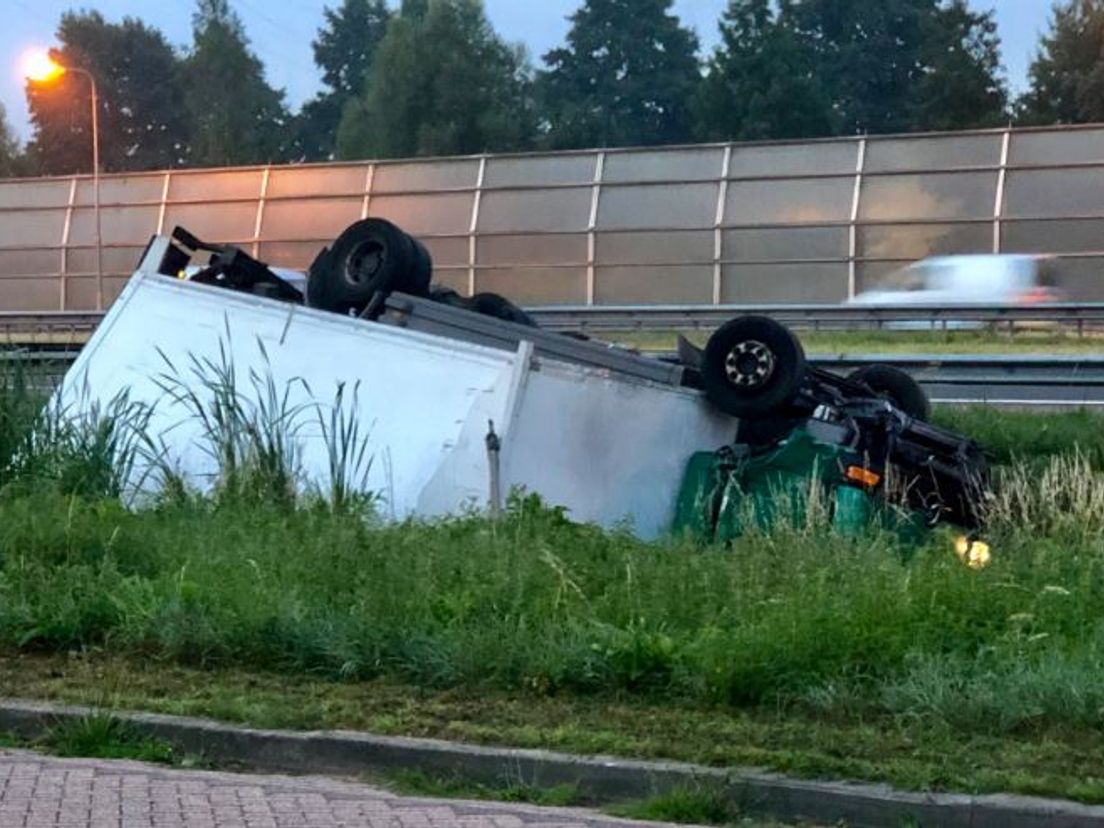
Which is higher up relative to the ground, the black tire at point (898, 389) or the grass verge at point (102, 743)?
the black tire at point (898, 389)

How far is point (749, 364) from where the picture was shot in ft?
43.9

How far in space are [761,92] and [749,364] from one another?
66606mm

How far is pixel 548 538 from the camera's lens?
34.4 ft

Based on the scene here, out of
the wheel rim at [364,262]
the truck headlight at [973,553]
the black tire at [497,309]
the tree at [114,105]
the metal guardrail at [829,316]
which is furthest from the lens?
the tree at [114,105]

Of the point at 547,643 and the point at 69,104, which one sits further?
the point at 69,104

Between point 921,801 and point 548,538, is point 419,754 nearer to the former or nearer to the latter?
point 921,801

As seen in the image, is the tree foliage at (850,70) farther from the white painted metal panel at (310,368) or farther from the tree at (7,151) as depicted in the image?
the white painted metal panel at (310,368)

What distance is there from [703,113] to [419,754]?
7449cm

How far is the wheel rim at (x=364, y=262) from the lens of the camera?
47.6ft

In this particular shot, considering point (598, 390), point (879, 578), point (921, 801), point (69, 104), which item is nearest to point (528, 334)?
point (598, 390)

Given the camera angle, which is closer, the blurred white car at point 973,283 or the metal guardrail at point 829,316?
the metal guardrail at point 829,316

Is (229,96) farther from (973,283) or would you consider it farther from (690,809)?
(690,809)

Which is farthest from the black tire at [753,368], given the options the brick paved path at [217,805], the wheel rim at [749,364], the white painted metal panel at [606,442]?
the brick paved path at [217,805]

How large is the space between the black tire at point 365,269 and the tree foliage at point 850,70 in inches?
2507
